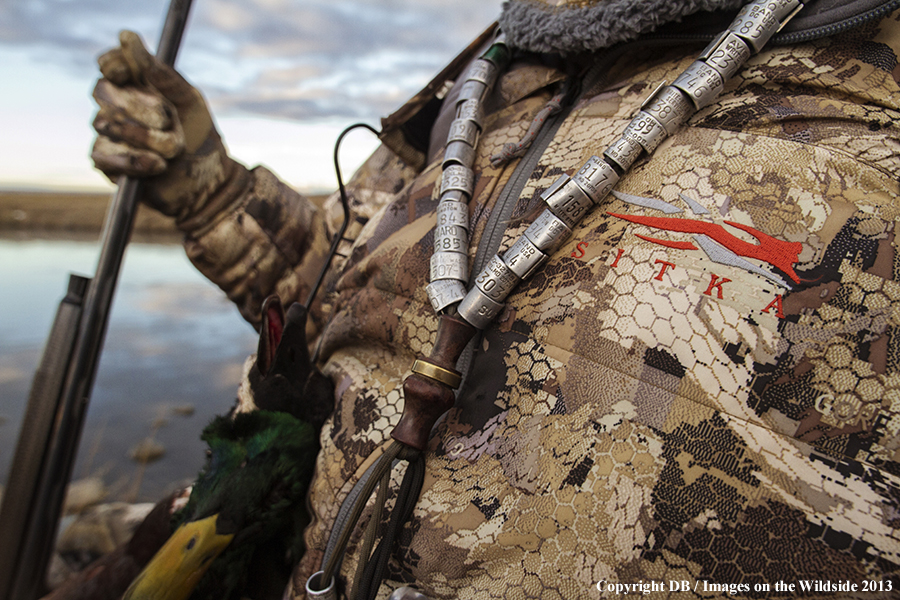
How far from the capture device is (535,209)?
61 cm

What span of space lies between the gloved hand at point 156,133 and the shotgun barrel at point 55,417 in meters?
0.06

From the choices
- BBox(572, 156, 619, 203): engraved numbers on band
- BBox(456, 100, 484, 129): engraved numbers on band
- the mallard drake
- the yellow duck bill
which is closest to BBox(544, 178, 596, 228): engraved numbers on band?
BBox(572, 156, 619, 203): engraved numbers on band

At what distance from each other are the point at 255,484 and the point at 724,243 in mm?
676

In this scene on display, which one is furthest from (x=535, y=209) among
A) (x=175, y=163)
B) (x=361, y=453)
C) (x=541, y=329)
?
(x=175, y=163)

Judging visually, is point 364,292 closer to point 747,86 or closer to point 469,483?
point 469,483

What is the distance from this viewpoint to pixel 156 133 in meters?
1.12

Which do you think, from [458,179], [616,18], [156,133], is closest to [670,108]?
[616,18]

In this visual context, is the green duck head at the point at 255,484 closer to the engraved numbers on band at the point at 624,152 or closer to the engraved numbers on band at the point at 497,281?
the engraved numbers on band at the point at 497,281

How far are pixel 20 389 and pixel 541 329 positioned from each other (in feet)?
13.7

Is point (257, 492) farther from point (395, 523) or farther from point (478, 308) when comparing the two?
point (478, 308)

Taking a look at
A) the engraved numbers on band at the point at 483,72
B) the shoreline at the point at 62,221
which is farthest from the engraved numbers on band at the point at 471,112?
the shoreline at the point at 62,221

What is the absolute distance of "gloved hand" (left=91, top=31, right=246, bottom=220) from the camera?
1.09m

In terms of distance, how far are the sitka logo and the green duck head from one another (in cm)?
54

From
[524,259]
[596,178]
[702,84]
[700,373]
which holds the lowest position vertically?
[700,373]
